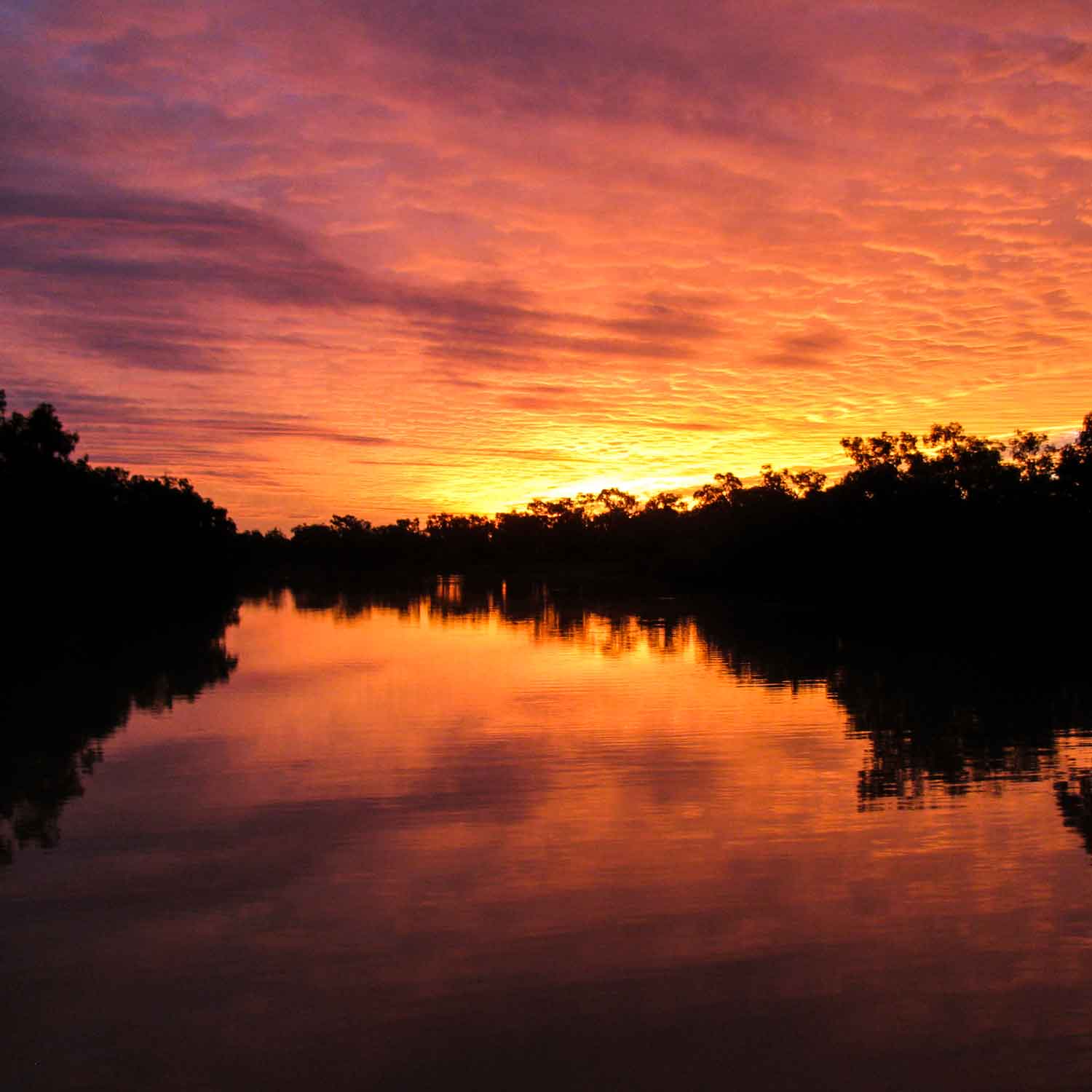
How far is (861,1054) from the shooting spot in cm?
508

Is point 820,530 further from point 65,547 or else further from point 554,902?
point 554,902

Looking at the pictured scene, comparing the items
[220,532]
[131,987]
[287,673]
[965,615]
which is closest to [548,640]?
[287,673]

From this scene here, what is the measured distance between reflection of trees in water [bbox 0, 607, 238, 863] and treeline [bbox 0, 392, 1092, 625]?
2164 cm

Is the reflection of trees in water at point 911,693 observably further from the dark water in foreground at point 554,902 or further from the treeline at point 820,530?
the treeline at point 820,530

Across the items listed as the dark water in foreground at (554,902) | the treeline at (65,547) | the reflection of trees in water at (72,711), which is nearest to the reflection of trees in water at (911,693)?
the dark water in foreground at (554,902)

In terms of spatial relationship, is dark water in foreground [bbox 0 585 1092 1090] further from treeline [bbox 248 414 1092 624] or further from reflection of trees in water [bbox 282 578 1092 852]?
treeline [bbox 248 414 1092 624]

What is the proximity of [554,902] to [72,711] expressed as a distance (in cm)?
1154

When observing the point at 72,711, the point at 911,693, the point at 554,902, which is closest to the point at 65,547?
the point at 72,711

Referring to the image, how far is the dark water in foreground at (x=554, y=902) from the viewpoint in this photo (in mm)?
5156

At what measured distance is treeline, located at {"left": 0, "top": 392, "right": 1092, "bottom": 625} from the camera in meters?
41.8

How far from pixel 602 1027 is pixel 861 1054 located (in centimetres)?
127

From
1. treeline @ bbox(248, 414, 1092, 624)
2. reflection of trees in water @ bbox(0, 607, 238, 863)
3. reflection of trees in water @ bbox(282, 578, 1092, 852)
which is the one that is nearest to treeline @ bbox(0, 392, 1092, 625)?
treeline @ bbox(248, 414, 1092, 624)

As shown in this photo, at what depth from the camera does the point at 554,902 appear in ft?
23.4

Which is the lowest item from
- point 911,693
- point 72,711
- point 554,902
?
point 72,711
